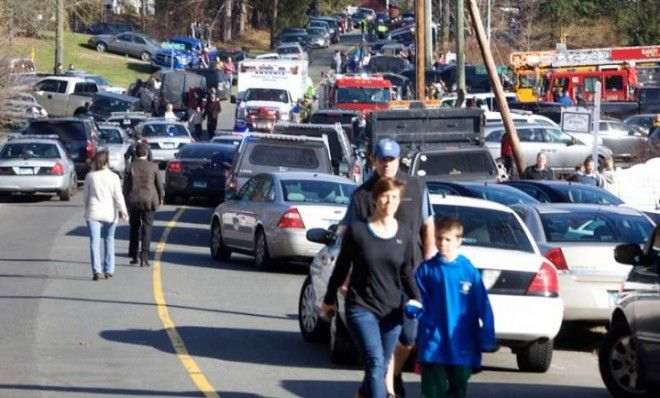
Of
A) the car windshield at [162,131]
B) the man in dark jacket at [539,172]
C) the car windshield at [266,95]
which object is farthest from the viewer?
the car windshield at [266,95]

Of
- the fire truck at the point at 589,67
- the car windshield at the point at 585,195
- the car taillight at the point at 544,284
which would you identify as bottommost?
the car taillight at the point at 544,284

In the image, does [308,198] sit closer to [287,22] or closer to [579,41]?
[579,41]

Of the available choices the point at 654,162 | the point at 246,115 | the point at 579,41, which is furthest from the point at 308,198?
the point at 579,41

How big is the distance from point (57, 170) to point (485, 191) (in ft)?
53.7

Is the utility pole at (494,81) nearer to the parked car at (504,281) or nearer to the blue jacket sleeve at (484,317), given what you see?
the parked car at (504,281)

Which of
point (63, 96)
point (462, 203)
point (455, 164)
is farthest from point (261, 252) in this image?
point (63, 96)

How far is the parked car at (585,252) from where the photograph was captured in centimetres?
1480

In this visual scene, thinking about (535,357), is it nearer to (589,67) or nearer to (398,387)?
(398,387)

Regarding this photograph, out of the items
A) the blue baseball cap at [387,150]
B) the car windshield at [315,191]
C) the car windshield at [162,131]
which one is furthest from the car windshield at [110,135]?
the blue baseball cap at [387,150]

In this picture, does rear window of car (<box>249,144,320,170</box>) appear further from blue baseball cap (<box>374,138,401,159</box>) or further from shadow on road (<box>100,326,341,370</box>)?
blue baseball cap (<box>374,138,401,159</box>)

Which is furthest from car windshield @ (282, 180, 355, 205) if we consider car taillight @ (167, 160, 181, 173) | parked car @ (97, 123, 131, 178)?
parked car @ (97, 123, 131, 178)

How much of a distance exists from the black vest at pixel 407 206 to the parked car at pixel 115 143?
28.8 metres

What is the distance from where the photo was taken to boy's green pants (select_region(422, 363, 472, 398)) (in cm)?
897

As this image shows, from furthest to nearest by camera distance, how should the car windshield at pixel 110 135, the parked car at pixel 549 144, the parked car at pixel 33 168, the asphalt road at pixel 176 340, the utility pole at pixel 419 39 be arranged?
the car windshield at pixel 110 135 < the parked car at pixel 549 144 < the utility pole at pixel 419 39 < the parked car at pixel 33 168 < the asphalt road at pixel 176 340
